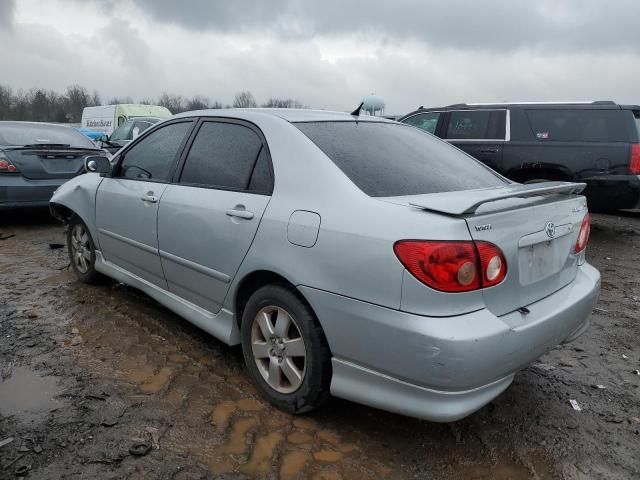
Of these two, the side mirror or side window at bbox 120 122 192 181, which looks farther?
the side mirror

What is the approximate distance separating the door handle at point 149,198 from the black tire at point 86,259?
43.7 inches

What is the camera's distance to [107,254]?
4266 millimetres

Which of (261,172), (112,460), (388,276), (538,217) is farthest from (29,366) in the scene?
(538,217)

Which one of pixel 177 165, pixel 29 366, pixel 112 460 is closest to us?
pixel 112 460

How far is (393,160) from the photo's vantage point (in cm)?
289

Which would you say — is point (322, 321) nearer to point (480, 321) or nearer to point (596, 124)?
point (480, 321)

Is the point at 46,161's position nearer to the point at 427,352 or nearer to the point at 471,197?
the point at 471,197

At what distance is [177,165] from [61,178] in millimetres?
4482

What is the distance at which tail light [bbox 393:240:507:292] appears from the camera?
2.11m

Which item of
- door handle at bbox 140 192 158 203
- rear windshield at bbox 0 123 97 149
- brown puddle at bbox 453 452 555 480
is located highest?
rear windshield at bbox 0 123 97 149

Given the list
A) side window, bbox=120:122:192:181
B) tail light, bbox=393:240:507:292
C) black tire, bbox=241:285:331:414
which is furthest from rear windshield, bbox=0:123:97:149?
tail light, bbox=393:240:507:292

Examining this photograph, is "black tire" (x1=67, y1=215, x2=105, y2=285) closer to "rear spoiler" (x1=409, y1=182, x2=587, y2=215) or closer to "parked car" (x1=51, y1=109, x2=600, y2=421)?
"parked car" (x1=51, y1=109, x2=600, y2=421)

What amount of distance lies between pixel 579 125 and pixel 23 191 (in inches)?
290

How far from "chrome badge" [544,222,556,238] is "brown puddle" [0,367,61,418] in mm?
2609
